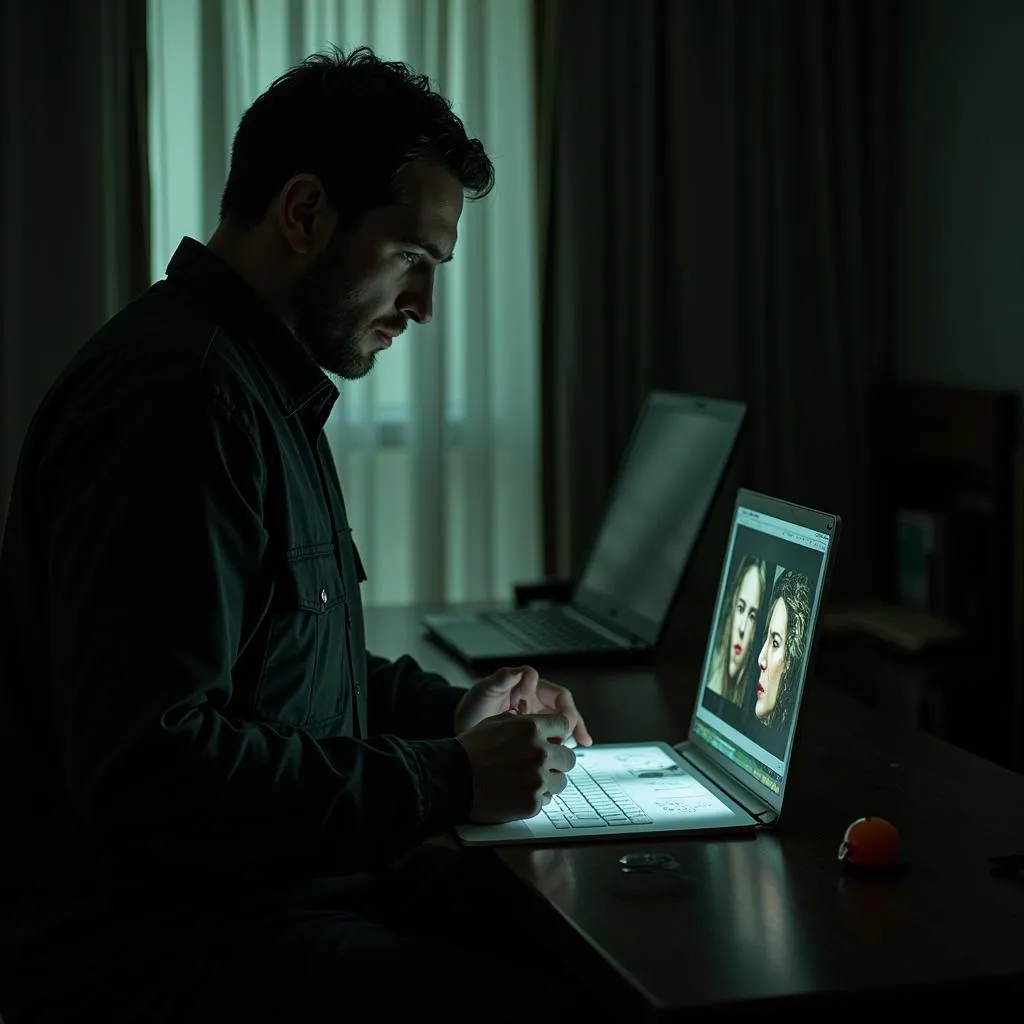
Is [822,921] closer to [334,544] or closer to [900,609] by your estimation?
[334,544]

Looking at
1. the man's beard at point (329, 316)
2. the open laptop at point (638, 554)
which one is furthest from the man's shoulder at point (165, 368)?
the open laptop at point (638, 554)

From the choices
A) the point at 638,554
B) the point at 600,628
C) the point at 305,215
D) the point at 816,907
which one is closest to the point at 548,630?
the point at 600,628

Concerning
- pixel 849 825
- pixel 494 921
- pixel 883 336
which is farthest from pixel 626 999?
pixel 883 336

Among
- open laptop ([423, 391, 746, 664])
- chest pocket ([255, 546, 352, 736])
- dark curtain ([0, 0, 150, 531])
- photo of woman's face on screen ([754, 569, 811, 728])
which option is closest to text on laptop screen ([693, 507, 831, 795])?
photo of woman's face on screen ([754, 569, 811, 728])

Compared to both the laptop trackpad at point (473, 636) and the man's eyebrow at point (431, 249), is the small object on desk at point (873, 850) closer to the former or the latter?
the man's eyebrow at point (431, 249)

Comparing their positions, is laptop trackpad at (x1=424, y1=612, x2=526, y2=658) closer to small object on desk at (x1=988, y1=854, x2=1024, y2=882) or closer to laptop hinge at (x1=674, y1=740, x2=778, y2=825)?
laptop hinge at (x1=674, y1=740, x2=778, y2=825)

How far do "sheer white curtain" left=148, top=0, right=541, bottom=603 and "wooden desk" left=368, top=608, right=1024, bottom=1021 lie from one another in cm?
197

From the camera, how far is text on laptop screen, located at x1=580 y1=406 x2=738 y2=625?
6.70ft

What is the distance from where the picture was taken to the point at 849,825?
4.14 feet

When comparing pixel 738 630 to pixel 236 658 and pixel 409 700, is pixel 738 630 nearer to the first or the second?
pixel 409 700

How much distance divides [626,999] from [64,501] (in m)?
0.61

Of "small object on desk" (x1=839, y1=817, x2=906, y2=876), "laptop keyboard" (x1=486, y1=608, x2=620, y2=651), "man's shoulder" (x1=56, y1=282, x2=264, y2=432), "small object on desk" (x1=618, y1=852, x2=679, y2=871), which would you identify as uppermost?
"man's shoulder" (x1=56, y1=282, x2=264, y2=432)

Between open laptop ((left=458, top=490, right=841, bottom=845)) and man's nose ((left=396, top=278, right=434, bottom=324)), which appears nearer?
open laptop ((left=458, top=490, right=841, bottom=845))

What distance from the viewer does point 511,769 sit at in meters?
1.26
